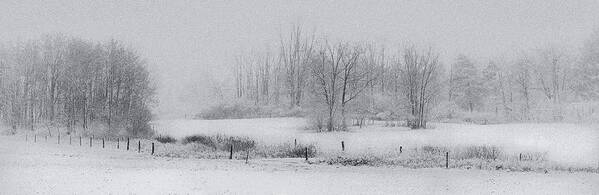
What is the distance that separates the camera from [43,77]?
219 feet

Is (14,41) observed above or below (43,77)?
above

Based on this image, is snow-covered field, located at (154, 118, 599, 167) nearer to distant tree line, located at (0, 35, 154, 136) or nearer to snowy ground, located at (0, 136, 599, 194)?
distant tree line, located at (0, 35, 154, 136)

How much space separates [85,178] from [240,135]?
28476 millimetres

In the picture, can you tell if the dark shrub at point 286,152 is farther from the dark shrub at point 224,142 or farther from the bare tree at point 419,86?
the bare tree at point 419,86

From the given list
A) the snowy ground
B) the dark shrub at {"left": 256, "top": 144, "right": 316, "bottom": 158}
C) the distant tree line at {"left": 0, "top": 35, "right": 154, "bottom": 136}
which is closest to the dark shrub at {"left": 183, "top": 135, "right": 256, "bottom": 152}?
the dark shrub at {"left": 256, "top": 144, "right": 316, "bottom": 158}

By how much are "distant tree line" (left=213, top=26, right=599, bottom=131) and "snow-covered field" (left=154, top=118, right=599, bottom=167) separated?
371 centimetres

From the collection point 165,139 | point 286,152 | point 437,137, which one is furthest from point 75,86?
point 437,137

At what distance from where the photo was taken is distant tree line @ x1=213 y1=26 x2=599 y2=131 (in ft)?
210

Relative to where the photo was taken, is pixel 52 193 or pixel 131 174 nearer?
pixel 52 193

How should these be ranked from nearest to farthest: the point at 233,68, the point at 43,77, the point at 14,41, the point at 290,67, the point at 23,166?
the point at 23,166
the point at 43,77
the point at 14,41
the point at 290,67
the point at 233,68

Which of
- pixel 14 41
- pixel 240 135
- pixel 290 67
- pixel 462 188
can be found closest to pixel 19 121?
pixel 14 41

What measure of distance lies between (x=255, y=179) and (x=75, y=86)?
1736 inches

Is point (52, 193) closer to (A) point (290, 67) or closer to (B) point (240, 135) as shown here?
(B) point (240, 135)

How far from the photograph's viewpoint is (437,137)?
49.7 meters
